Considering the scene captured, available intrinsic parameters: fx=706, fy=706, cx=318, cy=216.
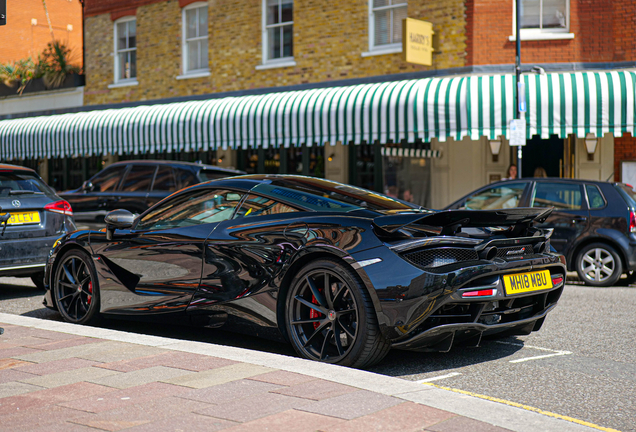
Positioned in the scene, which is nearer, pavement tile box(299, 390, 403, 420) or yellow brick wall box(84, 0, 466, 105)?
pavement tile box(299, 390, 403, 420)

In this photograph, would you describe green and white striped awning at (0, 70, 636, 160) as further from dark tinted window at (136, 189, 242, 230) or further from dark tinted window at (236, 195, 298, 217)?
dark tinted window at (236, 195, 298, 217)

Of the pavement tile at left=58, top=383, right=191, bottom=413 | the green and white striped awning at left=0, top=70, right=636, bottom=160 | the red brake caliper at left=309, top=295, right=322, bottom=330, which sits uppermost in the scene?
the green and white striped awning at left=0, top=70, right=636, bottom=160

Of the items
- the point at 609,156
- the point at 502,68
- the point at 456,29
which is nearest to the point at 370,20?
the point at 456,29

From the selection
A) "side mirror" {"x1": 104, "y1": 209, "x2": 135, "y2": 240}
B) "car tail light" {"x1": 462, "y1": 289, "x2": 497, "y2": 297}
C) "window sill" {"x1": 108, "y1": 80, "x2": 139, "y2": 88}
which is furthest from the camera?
"window sill" {"x1": 108, "y1": 80, "x2": 139, "y2": 88}

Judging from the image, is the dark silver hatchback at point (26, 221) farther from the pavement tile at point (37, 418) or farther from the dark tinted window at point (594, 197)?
the dark tinted window at point (594, 197)

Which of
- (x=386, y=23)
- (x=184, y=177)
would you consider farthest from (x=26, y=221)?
(x=386, y=23)

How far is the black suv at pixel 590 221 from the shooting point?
9773mm

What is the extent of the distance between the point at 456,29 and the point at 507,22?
3.43 ft

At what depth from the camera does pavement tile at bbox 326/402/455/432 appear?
3.26m

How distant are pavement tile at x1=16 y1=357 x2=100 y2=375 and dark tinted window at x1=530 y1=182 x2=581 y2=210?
7342mm

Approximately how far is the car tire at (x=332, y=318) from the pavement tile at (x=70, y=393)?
1.35m

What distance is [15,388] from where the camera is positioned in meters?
4.09

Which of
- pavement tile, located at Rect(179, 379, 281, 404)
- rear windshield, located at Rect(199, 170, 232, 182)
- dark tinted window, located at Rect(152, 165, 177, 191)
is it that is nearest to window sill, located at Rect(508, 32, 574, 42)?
rear windshield, located at Rect(199, 170, 232, 182)

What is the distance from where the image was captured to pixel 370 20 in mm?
16109
